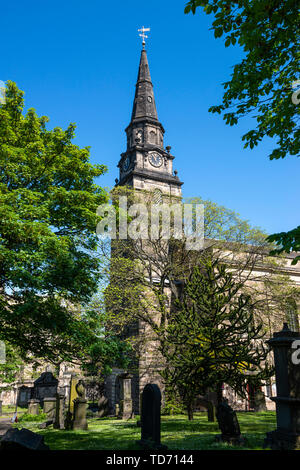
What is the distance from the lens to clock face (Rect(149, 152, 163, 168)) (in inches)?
1437

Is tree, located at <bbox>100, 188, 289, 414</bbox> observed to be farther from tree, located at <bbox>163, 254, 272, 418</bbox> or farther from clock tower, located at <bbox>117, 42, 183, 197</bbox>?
clock tower, located at <bbox>117, 42, 183, 197</bbox>

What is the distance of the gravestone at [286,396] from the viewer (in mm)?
8086

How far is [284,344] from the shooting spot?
8.83 m

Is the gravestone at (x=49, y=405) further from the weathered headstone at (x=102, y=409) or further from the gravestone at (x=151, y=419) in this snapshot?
the gravestone at (x=151, y=419)

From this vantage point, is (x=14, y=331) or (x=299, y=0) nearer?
(x=299, y=0)

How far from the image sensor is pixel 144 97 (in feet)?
134

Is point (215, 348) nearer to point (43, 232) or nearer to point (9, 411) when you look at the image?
point (43, 232)

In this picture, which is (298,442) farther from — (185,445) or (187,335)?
(187,335)

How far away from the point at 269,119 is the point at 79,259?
22.3 ft

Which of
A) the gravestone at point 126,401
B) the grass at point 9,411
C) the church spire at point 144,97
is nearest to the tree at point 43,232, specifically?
the gravestone at point 126,401

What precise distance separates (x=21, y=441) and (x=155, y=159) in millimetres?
33234

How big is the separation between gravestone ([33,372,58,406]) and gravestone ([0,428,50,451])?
95.0ft

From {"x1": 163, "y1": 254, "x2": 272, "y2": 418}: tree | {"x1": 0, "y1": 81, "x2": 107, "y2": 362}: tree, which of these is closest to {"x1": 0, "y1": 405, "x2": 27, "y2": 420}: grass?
{"x1": 0, "y1": 81, "x2": 107, "y2": 362}: tree
